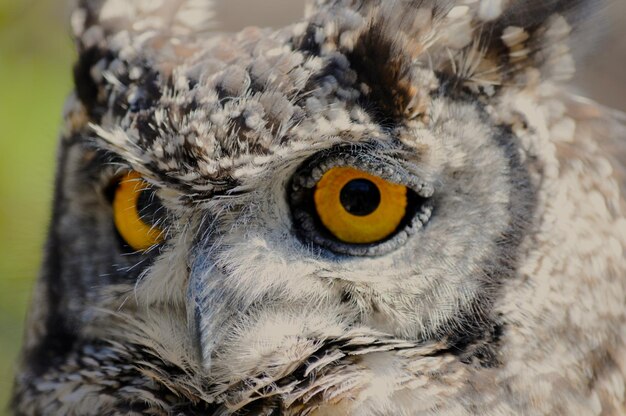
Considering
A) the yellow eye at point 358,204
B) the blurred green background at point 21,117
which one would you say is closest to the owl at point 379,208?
the yellow eye at point 358,204

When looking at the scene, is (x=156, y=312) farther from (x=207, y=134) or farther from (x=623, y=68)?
(x=623, y=68)

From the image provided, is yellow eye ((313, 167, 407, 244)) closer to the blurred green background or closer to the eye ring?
the eye ring

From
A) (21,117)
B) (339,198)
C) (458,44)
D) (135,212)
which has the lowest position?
(21,117)

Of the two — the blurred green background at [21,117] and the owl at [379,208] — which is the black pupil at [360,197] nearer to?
the owl at [379,208]

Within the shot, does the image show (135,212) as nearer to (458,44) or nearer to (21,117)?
(458,44)

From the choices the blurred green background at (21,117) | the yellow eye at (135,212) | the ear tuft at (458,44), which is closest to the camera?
the ear tuft at (458,44)

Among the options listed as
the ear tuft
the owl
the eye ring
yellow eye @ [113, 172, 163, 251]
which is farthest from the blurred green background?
the ear tuft

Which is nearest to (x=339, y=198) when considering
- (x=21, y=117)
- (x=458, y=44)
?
(x=458, y=44)
